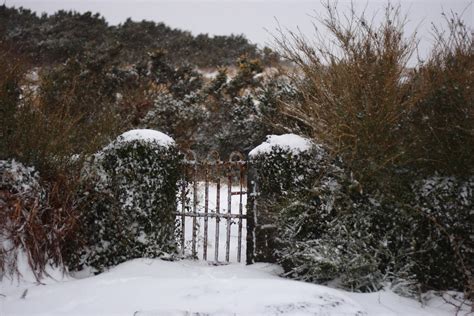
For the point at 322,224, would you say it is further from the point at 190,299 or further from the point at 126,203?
the point at 126,203

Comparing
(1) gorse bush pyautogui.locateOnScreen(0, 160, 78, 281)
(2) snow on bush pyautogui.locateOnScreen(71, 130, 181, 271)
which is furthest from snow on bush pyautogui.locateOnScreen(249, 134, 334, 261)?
(1) gorse bush pyautogui.locateOnScreen(0, 160, 78, 281)

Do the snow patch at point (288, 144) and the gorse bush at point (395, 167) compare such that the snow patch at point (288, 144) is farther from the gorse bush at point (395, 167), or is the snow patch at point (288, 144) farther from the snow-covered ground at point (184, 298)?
the snow-covered ground at point (184, 298)

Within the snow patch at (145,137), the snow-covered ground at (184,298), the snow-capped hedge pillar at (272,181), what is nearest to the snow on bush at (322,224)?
the snow-capped hedge pillar at (272,181)

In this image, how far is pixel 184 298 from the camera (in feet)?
11.0

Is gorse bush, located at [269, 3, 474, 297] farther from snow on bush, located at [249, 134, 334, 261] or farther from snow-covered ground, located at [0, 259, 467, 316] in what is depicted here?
snow-covered ground, located at [0, 259, 467, 316]

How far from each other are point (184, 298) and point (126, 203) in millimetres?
1725

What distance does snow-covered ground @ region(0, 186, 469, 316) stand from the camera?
317 cm

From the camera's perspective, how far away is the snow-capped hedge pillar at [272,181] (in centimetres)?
462

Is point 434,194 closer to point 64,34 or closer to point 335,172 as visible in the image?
point 335,172

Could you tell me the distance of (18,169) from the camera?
167 inches

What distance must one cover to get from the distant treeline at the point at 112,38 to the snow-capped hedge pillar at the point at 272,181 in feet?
49.7

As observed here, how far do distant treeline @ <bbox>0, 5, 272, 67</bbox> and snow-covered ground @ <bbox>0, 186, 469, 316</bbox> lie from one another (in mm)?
16523

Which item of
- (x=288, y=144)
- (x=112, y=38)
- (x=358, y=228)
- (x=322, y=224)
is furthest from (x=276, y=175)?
(x=112, y=38)

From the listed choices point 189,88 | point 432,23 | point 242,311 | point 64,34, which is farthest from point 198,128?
point 64,34
